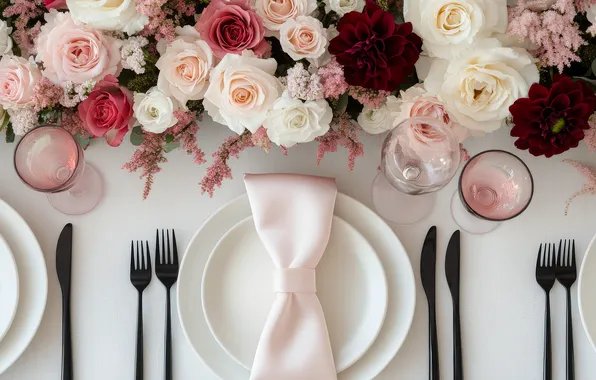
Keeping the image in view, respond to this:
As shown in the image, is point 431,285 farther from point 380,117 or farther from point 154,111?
point 154,111

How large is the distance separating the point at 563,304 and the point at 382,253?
0.40m

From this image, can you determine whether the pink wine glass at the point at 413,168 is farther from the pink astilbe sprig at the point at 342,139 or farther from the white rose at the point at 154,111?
the white rose at the point at 154,111

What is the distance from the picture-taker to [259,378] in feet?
3.51

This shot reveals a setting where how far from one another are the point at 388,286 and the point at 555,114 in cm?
44

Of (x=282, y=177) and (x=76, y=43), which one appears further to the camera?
(x=282, y=177)

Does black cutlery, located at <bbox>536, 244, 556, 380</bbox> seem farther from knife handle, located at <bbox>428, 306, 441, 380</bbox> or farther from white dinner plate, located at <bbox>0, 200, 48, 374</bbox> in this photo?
white dinner plate, located at <bbox>0, 200, 48, 374</bbox>

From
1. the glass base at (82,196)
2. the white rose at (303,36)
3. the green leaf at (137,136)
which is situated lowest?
the glass base at (82,196)

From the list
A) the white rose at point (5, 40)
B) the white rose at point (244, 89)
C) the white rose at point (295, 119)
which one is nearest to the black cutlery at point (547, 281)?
the white rose at point (295, 119)

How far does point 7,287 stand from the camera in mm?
1122

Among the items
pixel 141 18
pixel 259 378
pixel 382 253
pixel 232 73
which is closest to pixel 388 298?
pixel 382 253

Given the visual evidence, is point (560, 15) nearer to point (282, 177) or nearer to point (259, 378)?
point (282, 177)

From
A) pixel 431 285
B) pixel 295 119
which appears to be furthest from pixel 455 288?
pixel 295 119

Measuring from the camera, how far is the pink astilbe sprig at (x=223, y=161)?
3.49ft

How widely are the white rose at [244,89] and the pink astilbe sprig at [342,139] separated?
0.14 m
